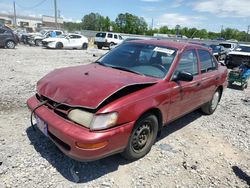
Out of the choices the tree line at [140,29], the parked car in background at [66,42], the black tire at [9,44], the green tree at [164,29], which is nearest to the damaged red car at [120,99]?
the black tire at [9,44]

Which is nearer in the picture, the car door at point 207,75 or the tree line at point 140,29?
the car door at point 207,75

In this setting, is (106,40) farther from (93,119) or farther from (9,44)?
(93,119)

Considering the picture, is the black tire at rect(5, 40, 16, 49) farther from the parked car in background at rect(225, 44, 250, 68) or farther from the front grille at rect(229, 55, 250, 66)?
the front grille at rect(229, 55, 250, 66)

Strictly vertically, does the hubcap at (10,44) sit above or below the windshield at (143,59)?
below

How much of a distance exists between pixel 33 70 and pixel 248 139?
821 centimetres

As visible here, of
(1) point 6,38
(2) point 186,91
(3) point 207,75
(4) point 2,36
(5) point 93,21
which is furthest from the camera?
(5) point 93,21

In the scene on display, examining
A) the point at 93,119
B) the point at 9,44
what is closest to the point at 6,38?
the point at 9,44

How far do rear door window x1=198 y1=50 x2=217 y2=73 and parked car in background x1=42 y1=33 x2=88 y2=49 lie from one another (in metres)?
18.2

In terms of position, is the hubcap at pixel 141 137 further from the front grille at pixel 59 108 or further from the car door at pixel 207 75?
the car door at pixel 207 75

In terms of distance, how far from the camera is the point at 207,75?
4887 millimetres

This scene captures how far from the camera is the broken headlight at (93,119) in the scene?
2.69 metres

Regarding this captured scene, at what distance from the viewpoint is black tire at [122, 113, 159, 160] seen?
3.20 meters

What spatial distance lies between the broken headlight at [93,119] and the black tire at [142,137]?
18.8 inches

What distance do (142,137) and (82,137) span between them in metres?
1.13
